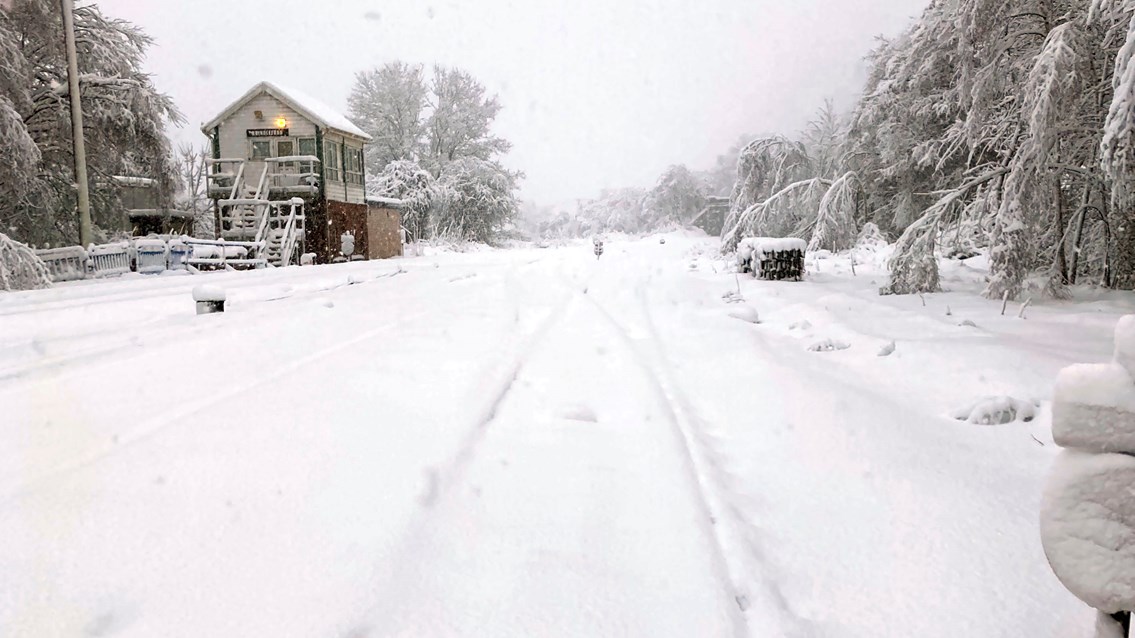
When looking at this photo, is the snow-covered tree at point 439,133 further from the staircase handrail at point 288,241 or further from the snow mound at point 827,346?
the snow mound at point 827,346

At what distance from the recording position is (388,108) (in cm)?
4091

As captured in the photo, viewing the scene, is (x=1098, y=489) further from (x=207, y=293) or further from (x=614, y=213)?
(x=614, y=213)

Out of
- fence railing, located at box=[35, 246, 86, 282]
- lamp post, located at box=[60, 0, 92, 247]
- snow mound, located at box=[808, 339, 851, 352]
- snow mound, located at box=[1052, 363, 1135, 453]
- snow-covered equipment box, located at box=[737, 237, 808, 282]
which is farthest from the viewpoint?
lamp post, located at box=[60, 0, 92, 247]

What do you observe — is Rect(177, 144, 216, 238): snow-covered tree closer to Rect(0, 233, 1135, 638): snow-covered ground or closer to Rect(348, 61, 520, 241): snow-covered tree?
Rect(348, 61, 520, 241): snow-covered tree

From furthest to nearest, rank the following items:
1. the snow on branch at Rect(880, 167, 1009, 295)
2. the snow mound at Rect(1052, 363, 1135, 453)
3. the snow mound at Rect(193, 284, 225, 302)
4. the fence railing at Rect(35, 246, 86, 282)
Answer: the fence railing at Rect(35, 246, 86, 282)
the snow on branch at Rect(880, 167, 1009, 295)
the snow mound at Rect(193, 284, 225, 302)
the snow mound at Rect(1052, 363, 1135, 453)

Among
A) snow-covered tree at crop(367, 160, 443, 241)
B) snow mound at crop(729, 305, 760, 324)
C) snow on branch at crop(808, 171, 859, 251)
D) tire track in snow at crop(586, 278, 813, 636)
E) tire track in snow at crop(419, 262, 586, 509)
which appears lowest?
tire track in snow at crop(586, 278, 813, 636)

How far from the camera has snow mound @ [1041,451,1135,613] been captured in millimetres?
1239

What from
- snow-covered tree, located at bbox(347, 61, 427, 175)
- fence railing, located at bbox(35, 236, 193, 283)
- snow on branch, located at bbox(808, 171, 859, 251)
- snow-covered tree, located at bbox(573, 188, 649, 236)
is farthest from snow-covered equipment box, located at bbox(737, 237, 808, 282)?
snow-covered tree, located at bbox(573, 188, 649, 236)

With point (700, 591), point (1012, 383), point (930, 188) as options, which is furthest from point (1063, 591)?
point (930, 188)

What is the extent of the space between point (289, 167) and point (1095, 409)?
→ 26.6 metres

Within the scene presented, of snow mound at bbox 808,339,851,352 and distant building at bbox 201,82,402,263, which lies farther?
distant building at bbox 201,82,402,263

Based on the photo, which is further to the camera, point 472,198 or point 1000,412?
point 472,198

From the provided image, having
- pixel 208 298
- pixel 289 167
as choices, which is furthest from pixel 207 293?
pixel 289 167

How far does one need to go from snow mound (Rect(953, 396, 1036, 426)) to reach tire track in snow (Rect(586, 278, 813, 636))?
1.69 meters
